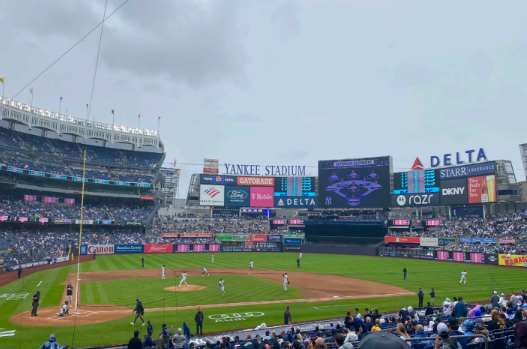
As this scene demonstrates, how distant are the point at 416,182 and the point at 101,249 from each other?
5989cm

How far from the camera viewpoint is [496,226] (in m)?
61.3

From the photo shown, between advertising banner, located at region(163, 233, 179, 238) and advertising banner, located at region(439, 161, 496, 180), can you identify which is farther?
advertising banner, located at region(163, 233, 179, 238)

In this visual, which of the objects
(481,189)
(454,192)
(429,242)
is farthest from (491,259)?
(454,192)

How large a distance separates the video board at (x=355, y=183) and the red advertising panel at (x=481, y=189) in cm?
1470

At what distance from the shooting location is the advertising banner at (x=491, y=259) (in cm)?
4941

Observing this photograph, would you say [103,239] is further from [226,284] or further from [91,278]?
[226,284]

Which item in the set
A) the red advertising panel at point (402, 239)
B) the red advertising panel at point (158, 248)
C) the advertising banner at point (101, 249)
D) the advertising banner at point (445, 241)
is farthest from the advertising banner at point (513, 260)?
the advertising banner at point (101, 249)

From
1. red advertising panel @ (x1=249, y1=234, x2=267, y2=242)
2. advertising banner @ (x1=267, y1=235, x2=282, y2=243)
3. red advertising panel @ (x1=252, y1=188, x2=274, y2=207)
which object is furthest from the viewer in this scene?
red advertising panel @ (x1=252, y1=188, x2=274, y2=207)

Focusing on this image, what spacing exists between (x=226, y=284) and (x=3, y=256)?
31483 millimetres

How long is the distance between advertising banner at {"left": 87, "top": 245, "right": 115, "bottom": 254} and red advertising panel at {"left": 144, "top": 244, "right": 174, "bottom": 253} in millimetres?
5836

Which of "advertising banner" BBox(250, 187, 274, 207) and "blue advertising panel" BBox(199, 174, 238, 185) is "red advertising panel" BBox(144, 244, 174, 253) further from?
"advertising banner" BBox(250, 187, 274, 207)

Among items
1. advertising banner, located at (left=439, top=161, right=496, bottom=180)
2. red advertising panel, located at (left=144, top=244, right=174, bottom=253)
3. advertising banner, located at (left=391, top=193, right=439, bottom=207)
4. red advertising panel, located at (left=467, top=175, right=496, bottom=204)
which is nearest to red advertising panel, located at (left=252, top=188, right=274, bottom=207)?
red advertising panel, located at (left=144, top=244, right=174, bottom=253)

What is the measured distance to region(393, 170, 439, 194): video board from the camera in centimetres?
7325

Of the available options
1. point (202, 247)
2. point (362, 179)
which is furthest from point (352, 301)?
point (362, 179)
